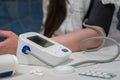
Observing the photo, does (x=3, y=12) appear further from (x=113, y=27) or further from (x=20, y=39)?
(x=20, y=39)

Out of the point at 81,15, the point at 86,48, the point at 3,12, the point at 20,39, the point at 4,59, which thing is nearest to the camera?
the point at 4,59

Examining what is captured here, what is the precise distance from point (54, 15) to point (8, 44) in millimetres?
322

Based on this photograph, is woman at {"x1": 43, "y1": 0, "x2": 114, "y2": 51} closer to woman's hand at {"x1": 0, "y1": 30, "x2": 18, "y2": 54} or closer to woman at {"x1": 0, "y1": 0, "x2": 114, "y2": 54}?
woman at {"x1": 0, "y1": 0, "x2": 114, "y2": 54}

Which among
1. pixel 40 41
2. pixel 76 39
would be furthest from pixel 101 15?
pixel 40 41

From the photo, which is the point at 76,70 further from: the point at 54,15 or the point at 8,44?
the point at 54,15

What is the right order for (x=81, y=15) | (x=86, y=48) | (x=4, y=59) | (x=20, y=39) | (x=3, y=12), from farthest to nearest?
(x=3, y=12) → (x=81, y=15) → (x=86, y=48) → (x=20, y=39) → (x=4, y=59)

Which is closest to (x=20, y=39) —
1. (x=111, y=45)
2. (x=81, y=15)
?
(x=111, y=45)

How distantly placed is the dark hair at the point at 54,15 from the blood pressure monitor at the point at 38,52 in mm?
315

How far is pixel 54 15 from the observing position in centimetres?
102

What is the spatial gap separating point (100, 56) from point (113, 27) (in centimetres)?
43

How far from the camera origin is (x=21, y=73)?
62cm

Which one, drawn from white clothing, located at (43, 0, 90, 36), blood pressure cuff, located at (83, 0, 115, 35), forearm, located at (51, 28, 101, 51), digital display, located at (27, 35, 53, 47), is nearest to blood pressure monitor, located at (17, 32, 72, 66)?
digital display, located at (27, 35, 53, 47)

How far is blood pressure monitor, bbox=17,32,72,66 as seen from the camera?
2.18 feet

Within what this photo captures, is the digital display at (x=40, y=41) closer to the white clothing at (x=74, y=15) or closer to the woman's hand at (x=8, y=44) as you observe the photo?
the woman's hand at (x=8, y=44)
